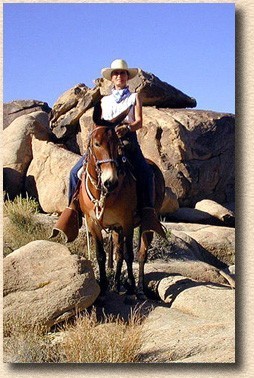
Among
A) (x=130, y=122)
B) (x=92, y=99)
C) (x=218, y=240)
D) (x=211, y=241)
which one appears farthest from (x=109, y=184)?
(x=92, y=99)

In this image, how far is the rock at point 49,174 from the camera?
9633 mm

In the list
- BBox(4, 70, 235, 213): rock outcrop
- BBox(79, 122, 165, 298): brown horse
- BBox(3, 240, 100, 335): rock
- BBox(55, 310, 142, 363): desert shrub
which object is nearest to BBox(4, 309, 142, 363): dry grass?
BBox(55, 310, 142, 363): desert shrub

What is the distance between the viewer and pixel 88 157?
6816 mm

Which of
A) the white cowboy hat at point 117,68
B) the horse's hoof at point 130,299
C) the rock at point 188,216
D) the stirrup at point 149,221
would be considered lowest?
the rock at point 188,216

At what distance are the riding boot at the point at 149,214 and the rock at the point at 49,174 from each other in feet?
7.27

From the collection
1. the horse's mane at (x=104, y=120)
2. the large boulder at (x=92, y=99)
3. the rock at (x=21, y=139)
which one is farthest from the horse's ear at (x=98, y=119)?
the rock at (x=21, y=139)

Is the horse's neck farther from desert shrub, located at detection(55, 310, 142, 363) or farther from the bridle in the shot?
desert shrub, located at detection(55, 310, 142, 363)

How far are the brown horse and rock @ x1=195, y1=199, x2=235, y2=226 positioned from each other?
2080mm

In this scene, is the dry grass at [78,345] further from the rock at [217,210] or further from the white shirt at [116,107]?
the rock at [217,210]

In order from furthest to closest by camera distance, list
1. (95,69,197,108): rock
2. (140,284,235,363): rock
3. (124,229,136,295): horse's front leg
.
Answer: (95,69,197,108): rock < (124,229,136,295): horse's front leg < (140,284,235,363): rock

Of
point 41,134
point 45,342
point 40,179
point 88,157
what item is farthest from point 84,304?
point 41,134

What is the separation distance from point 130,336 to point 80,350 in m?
0.37

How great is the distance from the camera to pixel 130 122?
696cm

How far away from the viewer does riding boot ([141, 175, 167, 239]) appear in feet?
23.6
